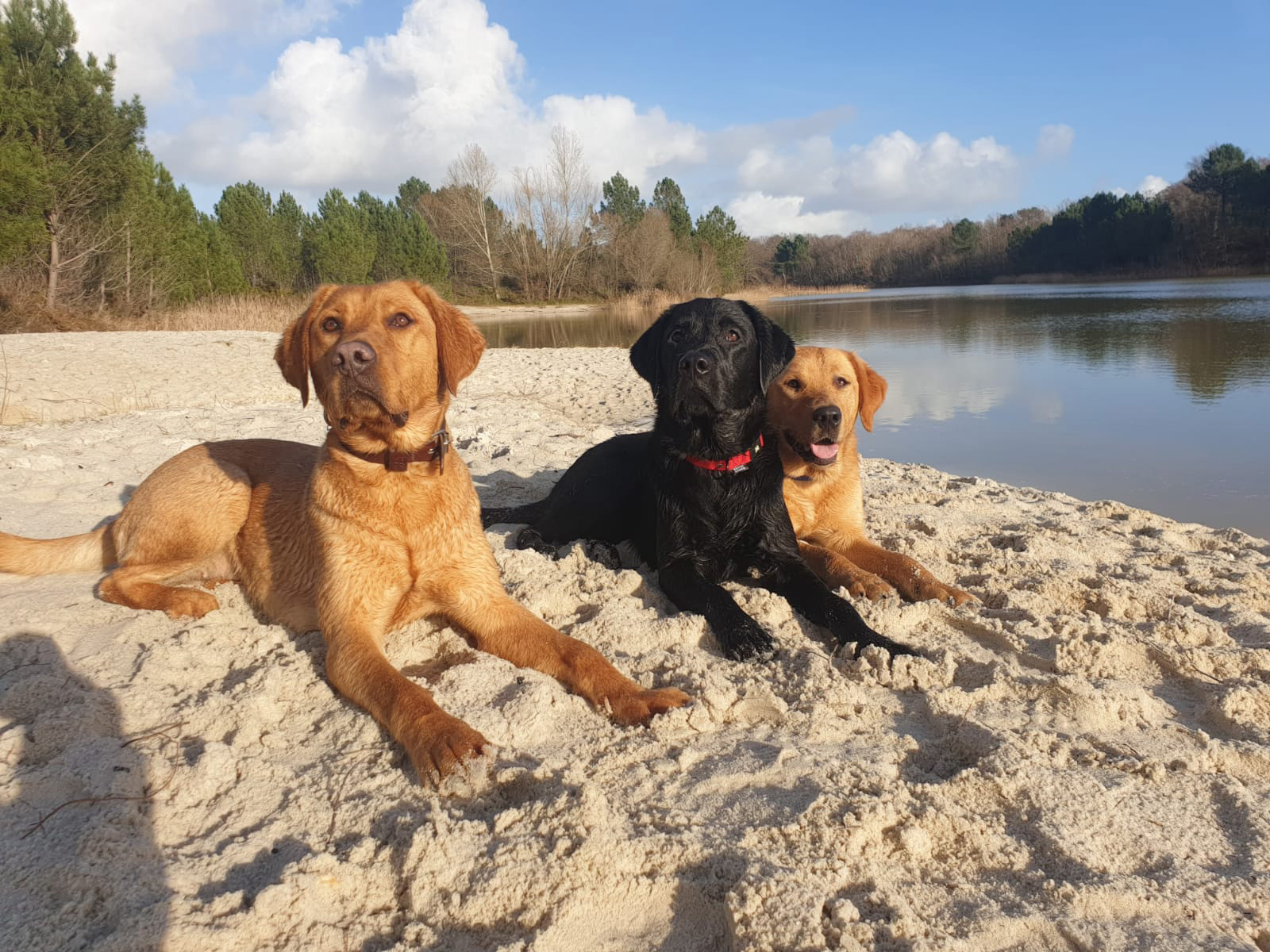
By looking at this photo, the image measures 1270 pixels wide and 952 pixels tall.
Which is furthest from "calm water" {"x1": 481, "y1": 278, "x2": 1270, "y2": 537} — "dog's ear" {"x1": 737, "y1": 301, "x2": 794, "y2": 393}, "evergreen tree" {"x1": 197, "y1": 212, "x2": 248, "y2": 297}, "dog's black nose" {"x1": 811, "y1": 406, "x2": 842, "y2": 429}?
"evergreen tree" {"x1": 197, "y1": 212, "x2": 248, "y2": 297}

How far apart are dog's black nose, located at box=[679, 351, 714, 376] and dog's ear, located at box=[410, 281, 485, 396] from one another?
1045mm

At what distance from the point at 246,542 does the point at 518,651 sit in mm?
1560

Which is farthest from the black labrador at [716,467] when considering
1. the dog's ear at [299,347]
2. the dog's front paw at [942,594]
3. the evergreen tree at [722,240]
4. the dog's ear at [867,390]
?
the evergreen tree at [722,240]

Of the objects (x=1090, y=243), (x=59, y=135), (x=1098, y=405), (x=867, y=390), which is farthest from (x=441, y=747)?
(x=1090, y=243)

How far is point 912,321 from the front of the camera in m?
28.8

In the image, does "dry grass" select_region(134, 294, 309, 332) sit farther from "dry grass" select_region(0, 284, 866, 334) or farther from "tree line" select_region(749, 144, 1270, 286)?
"tree line" select_region(749, 144, 1270, 286)

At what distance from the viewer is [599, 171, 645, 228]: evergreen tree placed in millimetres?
66006

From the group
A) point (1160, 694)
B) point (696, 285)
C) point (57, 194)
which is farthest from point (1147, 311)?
point (696, 285)

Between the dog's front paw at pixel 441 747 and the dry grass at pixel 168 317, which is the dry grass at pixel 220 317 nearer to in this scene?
the dry grass at pixel 168 317

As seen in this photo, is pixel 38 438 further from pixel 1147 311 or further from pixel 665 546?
pixel 1147 311

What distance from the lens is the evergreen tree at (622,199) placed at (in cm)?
6601

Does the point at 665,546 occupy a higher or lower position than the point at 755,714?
higher

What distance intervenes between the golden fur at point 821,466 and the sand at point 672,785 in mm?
611

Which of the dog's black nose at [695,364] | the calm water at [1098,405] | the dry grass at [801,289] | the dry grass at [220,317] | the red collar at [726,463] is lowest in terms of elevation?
the calm water at [1098,405]
